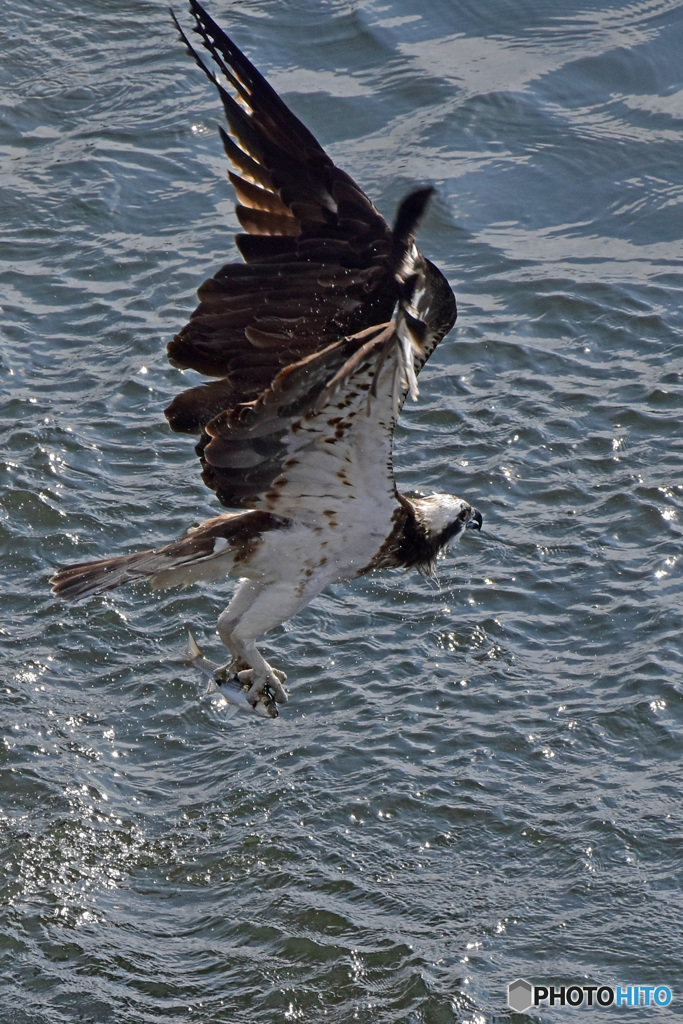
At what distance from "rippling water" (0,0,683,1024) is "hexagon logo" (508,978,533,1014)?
0.18ft

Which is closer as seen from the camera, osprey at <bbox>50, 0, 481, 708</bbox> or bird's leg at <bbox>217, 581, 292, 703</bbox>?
osprey at <bbox>50, 0, 481, 708</bbox>

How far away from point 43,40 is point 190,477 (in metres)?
4.90

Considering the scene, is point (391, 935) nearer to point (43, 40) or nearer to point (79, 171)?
point (79, 171)

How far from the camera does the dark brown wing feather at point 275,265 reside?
4.72 m

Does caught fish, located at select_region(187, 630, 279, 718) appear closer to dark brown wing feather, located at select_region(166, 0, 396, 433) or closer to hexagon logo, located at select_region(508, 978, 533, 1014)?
dark brown wing feather, located at select_region(166, 0, 396, 433)

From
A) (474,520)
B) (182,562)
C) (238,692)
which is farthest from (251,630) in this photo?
(474,520)

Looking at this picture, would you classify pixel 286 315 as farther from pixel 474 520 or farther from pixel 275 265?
pixel 474 520

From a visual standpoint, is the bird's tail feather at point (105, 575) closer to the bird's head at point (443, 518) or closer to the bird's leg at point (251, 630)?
the bird's leg at point (251, 630)

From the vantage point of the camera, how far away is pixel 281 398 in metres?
4.18

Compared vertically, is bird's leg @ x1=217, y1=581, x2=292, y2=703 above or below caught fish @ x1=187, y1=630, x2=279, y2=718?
above

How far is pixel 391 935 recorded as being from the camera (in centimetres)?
495

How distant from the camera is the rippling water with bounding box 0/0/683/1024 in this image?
495 centimetres

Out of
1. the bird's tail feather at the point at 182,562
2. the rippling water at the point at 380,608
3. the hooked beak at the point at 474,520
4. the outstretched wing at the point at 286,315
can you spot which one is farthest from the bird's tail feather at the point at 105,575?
the hooked beak at the point at 474,520

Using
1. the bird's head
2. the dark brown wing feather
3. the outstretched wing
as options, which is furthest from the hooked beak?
the dark brown wing feather
